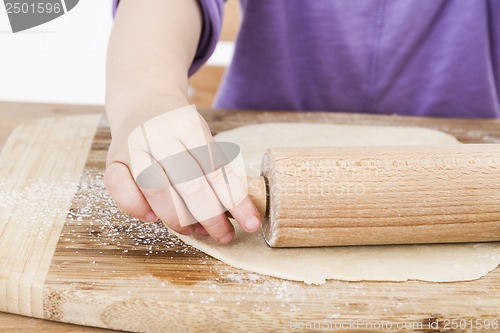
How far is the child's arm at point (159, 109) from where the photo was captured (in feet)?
2.49

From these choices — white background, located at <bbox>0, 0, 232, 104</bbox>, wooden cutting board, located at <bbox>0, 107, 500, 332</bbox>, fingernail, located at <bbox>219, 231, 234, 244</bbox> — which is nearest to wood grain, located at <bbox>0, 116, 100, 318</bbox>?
wooden cutting board, located at <bbox>0, 107, 500, 332</bbox>

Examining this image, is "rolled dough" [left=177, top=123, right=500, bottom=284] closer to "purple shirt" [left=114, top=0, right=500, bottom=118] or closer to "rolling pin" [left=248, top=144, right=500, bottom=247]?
"rolling pin" [left=248, top=144, right=500, bottom=247]

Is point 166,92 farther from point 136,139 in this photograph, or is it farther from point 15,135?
point 15,135

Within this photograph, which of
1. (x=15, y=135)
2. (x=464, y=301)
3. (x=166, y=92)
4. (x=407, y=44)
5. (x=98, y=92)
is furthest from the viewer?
(x=98, y=92)

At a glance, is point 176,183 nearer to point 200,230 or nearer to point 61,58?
point 200,230

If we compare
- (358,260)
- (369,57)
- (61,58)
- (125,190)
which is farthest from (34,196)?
(61,58)

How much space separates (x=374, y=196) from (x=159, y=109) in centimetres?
32

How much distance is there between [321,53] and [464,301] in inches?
30.9

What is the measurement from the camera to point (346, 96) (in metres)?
1.42

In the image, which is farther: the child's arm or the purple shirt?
the purple shirt

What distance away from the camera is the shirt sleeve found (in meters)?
1.08

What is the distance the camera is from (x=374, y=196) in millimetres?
801

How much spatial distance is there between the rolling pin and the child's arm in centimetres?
5

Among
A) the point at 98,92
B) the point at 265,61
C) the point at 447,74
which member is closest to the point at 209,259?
the point at 265,61
